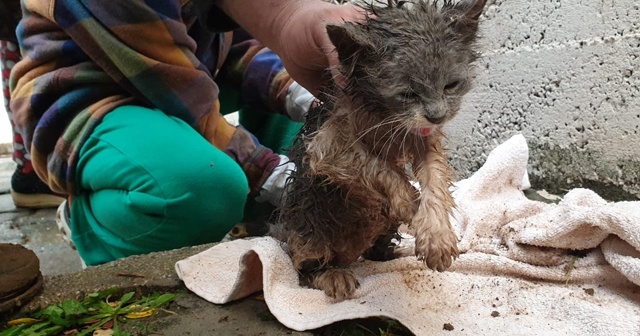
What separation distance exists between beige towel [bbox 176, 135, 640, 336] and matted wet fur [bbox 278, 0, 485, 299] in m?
0.13

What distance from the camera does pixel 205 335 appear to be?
2.06 m

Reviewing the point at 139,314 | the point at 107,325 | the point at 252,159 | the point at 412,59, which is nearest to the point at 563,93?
the point at 252,159

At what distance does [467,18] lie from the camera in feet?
5.84

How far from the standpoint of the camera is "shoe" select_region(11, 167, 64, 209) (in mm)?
4938

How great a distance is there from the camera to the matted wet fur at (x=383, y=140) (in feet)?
5.44

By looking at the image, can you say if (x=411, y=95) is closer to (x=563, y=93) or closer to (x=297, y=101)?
(x=563, y=93)

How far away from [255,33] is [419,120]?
4.66 ft

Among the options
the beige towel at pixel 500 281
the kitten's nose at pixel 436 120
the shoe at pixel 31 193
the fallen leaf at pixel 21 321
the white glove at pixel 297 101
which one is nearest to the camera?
the kitten's nose at pixel 436 120

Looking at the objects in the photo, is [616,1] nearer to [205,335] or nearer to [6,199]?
[205,335]

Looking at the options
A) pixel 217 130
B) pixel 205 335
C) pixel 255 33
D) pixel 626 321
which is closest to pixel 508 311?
pixel 626 321

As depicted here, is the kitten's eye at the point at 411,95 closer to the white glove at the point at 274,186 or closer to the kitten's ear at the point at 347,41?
the kitten's ear at the point at 347,41

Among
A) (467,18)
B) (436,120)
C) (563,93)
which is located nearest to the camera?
(436,120)

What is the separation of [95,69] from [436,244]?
7.26ft

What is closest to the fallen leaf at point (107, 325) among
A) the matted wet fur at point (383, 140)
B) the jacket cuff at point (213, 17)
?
the matted wet fur at point (383, 140)
